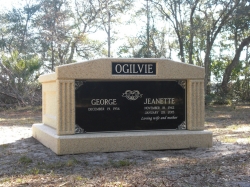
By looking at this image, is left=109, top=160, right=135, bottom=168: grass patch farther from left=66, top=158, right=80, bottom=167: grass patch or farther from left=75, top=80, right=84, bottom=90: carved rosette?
left=75, top=80, right=84, bottom=90: carved rosette

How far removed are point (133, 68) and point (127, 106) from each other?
2.48 ft

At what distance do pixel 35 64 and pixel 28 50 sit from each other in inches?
324

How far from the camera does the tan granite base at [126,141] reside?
22.2 feet

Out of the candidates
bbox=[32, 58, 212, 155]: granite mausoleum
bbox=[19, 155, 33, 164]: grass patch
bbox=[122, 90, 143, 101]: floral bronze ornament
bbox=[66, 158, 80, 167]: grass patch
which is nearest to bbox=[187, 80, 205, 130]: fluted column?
bbox=[32, 58, 212, 155]: granite mausoleum

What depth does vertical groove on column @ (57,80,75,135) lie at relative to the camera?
686 cm

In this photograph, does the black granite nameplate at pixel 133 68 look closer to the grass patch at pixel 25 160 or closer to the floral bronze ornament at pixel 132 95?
the floral bronze ornament at pixel 132 95

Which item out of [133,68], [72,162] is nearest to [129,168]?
[72,162]

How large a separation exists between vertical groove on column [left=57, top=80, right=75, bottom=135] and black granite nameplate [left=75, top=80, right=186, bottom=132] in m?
0.13

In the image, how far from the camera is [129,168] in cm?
550

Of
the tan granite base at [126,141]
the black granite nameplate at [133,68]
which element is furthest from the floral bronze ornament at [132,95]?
the tan granite base at [126,141]

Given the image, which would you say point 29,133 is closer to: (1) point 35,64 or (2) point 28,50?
(1) point 35,64

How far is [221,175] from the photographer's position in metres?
4.93

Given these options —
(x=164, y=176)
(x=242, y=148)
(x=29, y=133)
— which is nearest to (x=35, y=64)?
(x=29, y=133)

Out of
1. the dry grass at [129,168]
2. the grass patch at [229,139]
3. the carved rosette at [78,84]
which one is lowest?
the dry grass at [129,168]
